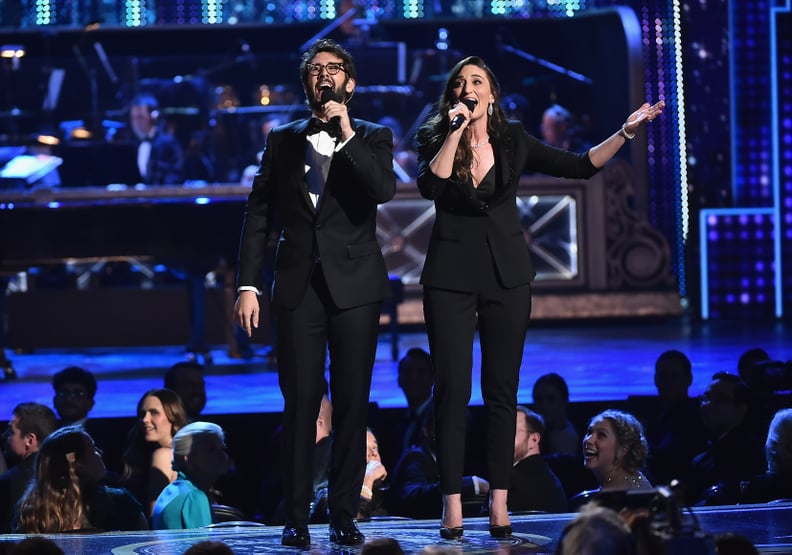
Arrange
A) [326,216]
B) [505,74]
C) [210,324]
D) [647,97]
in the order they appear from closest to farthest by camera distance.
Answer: [326,216] < [210,324] < [647,97] < [505,74]

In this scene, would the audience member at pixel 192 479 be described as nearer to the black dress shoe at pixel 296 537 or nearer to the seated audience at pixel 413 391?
the black dress shoe at pixel 296 537

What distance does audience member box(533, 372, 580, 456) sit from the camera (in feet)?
18.8

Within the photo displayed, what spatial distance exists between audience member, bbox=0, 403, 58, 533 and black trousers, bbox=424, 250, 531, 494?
6.12 feet

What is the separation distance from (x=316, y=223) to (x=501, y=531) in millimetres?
1011

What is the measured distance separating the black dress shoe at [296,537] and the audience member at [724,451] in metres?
1.78

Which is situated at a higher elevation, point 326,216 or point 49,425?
point 326,216

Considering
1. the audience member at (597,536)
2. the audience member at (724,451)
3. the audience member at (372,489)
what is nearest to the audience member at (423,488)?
the audience member at (372,489)

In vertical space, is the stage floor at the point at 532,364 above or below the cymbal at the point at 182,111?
below

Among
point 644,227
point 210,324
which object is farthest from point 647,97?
point 210,324

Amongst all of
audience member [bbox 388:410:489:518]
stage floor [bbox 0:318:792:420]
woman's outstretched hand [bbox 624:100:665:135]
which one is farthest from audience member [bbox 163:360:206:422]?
woman's outstretched hand [bbox 624:100:665:135]

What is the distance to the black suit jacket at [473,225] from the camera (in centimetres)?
363

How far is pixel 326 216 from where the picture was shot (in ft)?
11.8

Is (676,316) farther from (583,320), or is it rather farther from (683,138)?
(683,138)

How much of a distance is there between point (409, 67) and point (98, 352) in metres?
4.50
